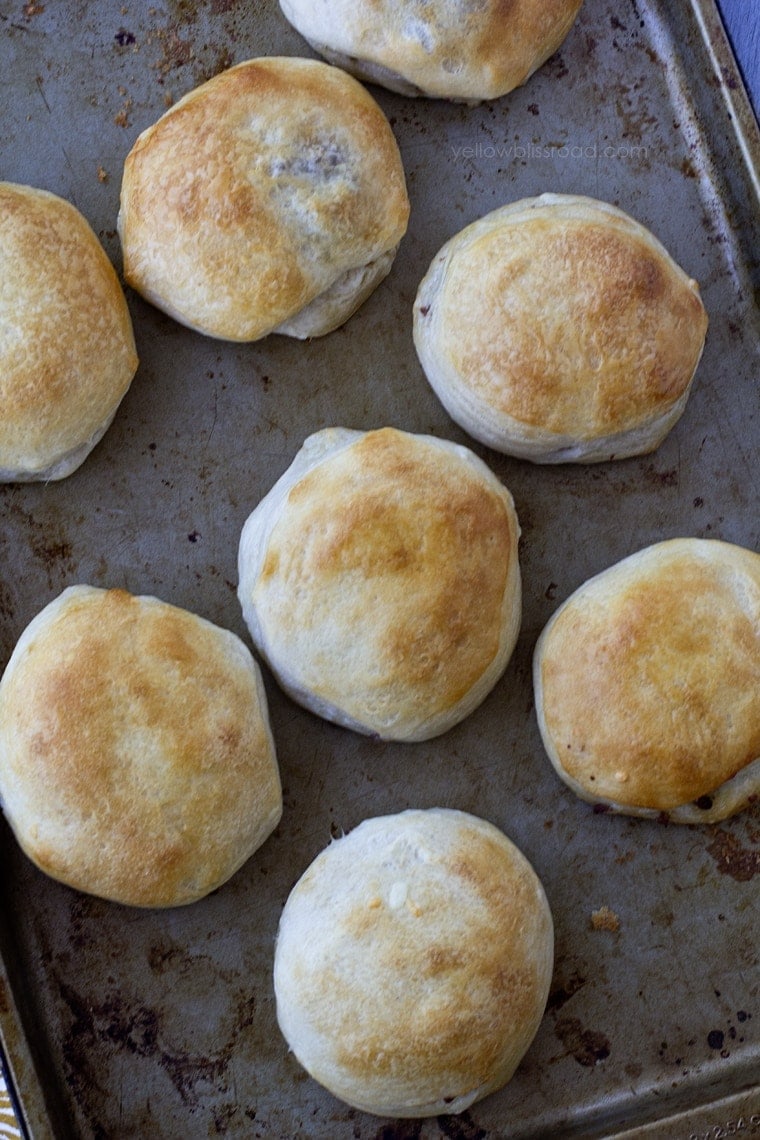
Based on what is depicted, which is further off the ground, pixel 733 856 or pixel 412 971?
pixel 412 971

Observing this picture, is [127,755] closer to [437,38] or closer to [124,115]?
[124,115]

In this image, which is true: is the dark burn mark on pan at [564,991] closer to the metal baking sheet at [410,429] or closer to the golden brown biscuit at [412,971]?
the metal baking sheet at [410,429]

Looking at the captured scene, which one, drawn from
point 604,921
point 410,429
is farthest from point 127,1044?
point 410,429

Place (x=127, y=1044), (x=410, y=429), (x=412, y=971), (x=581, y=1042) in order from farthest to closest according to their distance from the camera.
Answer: (x=410, y=429)
(x=581, y=1042)
(x=127, y=1044)
(x=412, y=971)

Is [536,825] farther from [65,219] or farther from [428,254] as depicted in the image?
[65,219]

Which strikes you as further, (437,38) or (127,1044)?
(437,38)
